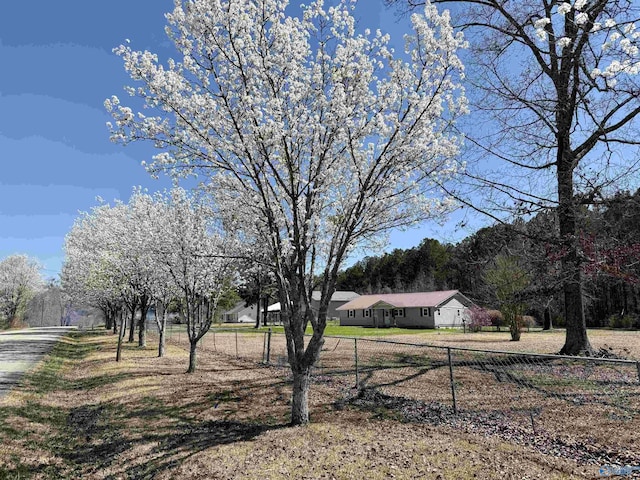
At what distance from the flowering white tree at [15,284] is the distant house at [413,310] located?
4483cm

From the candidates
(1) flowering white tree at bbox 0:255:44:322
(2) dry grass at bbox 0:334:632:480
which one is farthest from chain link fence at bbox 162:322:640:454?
(1) flowering white tree at bbox 0:255:44:322

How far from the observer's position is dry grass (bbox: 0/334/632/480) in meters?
5.16

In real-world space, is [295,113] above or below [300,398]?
above

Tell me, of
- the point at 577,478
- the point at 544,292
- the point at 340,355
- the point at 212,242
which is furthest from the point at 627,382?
the point at 212,242

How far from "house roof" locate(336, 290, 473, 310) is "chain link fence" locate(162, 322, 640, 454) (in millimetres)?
32974

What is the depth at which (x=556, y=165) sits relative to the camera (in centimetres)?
1046

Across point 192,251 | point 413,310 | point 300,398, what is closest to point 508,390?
point 300,398

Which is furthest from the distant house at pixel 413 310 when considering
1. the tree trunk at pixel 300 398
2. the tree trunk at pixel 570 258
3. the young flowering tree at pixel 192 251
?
the tree trunk at pixel 300 398

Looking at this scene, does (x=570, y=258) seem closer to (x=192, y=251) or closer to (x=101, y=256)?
(x=192, y=251)

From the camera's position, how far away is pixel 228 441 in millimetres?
6453

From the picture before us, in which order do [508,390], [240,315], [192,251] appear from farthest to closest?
[240,315] → [192,251] → [508,390]

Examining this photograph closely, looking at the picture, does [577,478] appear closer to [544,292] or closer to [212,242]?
[544,292]

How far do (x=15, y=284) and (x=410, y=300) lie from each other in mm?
53356

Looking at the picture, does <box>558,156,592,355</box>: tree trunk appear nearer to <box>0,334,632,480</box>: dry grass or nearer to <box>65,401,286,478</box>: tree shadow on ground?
<box>0,334,632,480</box>: dry grass
